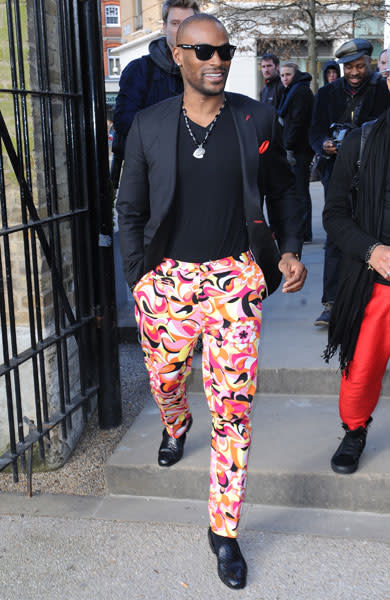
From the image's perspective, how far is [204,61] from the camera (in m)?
2.58

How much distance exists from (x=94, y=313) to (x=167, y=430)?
86 cm

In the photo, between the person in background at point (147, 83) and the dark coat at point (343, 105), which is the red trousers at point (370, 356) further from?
the dark coat at point (343, 105)

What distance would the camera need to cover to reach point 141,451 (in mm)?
3635

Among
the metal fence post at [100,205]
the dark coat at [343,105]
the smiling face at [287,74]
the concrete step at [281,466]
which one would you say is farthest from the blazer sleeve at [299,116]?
the concrete step at [281,466]

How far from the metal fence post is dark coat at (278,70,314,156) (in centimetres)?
404

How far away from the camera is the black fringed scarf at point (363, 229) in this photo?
2971 millimetres

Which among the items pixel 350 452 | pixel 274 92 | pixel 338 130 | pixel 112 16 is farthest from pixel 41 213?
pixel 112 16

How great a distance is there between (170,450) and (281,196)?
1.36m

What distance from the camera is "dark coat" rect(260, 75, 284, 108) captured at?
8.92 metres

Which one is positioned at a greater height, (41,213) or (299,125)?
(299,125)

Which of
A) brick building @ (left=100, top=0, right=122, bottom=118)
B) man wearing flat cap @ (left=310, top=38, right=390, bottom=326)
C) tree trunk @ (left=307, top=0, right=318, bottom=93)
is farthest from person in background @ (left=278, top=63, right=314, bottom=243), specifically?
brick building @ (left=100, top=0, right=122, bottom=118)

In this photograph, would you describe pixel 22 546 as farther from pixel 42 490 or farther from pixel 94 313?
pixel 94 313

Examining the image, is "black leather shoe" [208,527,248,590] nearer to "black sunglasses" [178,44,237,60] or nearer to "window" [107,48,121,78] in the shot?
"black sunglasses" [178,44,237,60]

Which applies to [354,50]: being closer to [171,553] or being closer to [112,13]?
[171,553]
